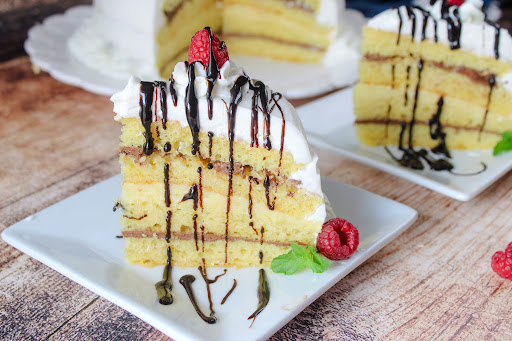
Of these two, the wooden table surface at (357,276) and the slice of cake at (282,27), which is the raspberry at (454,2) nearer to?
the wooden table surface at (357,276)

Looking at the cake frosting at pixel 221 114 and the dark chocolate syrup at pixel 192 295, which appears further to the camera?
the cake frosting at pixel 221 114

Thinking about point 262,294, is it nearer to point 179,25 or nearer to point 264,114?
point 264,114

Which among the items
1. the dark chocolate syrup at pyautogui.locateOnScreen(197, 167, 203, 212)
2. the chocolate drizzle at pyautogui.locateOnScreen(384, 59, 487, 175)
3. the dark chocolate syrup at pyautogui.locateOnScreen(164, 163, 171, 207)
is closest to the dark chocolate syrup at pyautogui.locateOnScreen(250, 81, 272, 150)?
the dark chocolate syrup at pyautogui.locateOnScreen(197, 167, 203, 212)

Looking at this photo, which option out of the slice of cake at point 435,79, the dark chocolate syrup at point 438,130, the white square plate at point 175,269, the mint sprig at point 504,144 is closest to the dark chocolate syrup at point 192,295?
the white square plate at point 175,269

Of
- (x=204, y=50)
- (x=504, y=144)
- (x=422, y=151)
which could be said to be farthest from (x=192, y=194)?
(x=504, y=144)

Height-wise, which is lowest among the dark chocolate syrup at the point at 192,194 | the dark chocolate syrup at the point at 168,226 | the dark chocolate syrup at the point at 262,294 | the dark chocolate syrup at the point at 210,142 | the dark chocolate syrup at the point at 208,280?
the dark chocolate syrup at the point at 208,280

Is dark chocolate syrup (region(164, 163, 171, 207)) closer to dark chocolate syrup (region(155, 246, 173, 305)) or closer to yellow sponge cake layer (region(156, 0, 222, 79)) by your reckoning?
dark chocolate syrup (region(155, 246, 173, 305))

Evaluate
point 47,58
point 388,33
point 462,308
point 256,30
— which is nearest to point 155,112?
point 462,308

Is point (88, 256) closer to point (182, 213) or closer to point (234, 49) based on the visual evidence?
point (182, 213)
